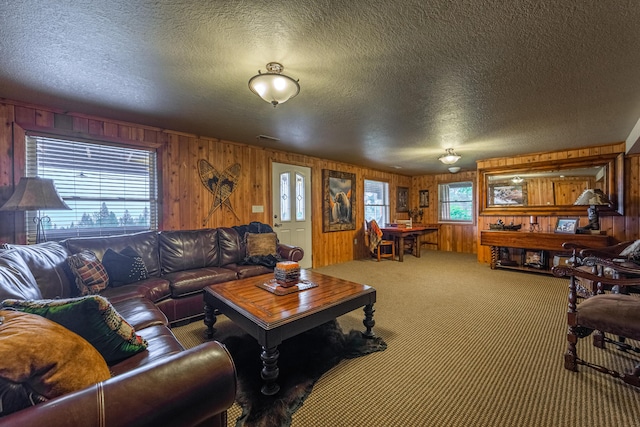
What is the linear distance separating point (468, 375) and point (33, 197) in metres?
3.79

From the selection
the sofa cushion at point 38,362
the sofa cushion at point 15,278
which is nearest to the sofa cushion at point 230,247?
the sofa cushion at point 15,278

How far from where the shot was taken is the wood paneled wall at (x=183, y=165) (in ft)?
8.68

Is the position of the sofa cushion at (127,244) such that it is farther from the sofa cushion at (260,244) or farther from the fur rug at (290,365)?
the fur rug at (290,365)

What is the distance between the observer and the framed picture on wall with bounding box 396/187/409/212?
304 inches

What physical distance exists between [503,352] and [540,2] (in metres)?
2.36

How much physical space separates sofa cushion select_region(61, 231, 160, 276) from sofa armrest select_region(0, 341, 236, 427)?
7.95 ft

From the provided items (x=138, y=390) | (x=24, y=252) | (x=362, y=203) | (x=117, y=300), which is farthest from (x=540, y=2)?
(x=362, y=203)

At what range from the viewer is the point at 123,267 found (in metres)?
2.57

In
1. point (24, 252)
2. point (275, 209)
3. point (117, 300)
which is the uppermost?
point (275, 209)

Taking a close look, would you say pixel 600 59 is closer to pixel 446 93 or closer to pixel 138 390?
pixel 446 93

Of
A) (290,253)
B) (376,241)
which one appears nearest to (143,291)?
(290,253)

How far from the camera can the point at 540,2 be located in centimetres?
142

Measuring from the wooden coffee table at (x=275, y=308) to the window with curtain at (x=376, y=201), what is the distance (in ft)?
14.6

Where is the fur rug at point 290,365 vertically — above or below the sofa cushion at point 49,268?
below
